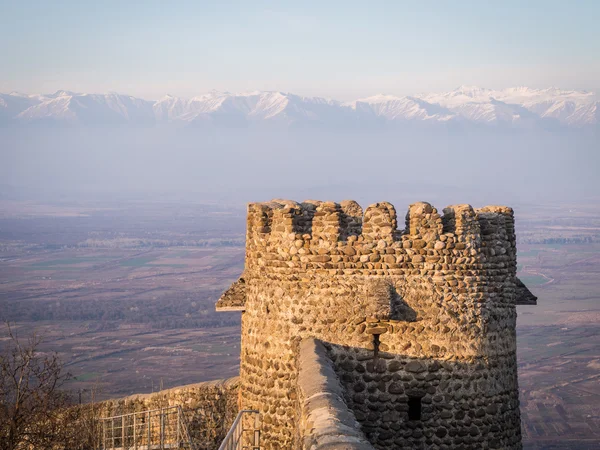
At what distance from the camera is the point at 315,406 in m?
9.02

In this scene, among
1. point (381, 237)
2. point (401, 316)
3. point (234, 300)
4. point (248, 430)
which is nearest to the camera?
point (401, 316)

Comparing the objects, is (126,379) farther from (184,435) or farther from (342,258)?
(342,258)

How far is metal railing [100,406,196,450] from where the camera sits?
14523mm

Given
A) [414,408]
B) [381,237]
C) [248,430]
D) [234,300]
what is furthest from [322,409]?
[234,300]

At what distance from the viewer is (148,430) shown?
15.2m

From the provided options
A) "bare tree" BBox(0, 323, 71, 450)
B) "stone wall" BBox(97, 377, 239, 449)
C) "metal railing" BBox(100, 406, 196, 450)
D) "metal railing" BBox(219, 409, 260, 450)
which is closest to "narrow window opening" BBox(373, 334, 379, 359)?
"metal railing" BBox(219, 409, 260, 450)

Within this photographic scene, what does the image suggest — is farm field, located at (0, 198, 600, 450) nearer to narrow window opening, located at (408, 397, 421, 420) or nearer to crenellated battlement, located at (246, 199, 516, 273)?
crenellated battlement, located at (246, 199, 516, 273)

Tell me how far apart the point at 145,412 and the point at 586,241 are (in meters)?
123

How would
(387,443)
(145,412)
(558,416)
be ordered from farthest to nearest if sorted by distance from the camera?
(558,416) < (145,412) < (387,443)

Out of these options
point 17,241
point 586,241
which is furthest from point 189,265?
point 586,241

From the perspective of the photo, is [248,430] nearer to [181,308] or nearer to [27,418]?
[27,418]

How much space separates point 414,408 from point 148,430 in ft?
18.0

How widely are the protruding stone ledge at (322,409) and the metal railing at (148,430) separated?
3.99 metres

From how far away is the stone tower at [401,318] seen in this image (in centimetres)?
1103
